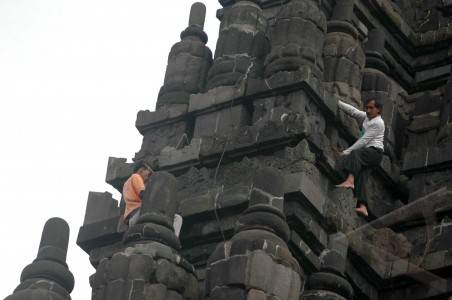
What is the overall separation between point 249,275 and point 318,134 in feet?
14.6

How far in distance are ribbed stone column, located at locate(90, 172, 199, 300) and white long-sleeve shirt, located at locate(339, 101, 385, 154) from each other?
4.01 m

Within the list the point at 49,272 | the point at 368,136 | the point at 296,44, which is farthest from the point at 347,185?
the point at 49,272

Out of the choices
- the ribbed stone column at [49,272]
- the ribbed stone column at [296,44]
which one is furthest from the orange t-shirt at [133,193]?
the ribbed stone column at [296,44]

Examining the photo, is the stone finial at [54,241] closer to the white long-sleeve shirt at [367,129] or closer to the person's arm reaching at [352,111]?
the white long-sleeve shirt at [367,129]

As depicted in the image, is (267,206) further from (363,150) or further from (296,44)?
(296,44)

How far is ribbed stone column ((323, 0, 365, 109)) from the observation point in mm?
40562

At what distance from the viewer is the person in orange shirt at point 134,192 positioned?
125ft

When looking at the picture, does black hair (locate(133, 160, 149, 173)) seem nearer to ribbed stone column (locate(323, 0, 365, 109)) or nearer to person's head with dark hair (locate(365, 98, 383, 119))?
ribbed stone column (locate(323, 0, 365, 109))

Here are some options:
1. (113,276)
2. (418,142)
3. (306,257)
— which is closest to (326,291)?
(306,257)

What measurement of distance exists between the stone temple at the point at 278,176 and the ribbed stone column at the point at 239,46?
0.12 ft

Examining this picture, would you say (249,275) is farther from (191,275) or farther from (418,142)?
(418,142)

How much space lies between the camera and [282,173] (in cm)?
3709

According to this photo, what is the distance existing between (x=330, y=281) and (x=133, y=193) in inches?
162

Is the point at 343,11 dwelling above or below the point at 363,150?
above
